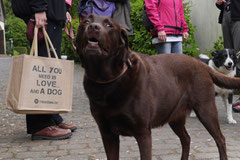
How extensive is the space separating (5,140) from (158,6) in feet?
9.61

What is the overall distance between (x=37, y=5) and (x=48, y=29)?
0.40 m

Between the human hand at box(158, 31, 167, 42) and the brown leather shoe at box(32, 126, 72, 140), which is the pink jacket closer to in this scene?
the human hand at box(158, 31, 167, 42)

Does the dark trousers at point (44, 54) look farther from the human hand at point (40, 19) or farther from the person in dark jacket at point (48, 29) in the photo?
the human hand at point (40, 19)

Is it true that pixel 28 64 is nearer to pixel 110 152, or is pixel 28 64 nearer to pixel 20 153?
pixel 20 153

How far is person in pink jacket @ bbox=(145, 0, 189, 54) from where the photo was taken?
15.9ft

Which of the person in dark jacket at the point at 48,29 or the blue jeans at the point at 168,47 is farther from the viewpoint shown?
the blue jeans at the point at 168,47

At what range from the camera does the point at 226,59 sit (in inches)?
232

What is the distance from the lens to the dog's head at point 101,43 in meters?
2.37

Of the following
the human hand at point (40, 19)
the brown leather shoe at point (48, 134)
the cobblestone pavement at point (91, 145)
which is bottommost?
the cobblestone pavement at point (91, 145)

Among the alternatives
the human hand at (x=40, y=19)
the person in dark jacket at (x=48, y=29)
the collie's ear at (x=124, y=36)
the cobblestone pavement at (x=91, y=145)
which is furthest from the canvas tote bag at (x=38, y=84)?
the collie's ear at (x=124, y=36)

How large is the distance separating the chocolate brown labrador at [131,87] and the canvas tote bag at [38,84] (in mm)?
1178

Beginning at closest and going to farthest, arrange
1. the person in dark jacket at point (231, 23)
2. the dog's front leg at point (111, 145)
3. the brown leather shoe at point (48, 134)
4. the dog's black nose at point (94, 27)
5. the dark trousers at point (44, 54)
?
1. the dog's black nose at point (94, 27)
2. the dog's front leg at point (111, 145)
3. the dark trousers at point (44, 54)
4. the brown leather shoe at point (48, 134)
5. the person in dark jacket at point (231, 23)

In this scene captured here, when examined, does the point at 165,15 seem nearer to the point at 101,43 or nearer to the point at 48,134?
the point at 48,134

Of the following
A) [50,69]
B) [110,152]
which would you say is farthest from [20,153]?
[110,152]
